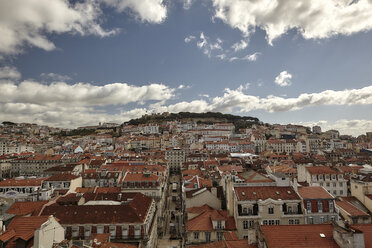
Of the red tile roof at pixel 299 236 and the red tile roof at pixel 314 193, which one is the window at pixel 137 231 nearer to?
the red tile roof at pixel 299 236

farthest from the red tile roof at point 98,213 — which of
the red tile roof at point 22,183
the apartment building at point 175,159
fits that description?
the apartment building at point 175,159

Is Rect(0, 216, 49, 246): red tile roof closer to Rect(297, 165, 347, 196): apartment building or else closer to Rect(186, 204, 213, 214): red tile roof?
Rect(186, 204, 213, 214): red tile roof

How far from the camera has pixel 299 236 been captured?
664 inches

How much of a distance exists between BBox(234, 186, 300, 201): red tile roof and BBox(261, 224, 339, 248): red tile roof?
9.05 m

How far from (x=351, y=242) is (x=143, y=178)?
117 feet

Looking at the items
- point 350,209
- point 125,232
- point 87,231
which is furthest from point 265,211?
point 87,231

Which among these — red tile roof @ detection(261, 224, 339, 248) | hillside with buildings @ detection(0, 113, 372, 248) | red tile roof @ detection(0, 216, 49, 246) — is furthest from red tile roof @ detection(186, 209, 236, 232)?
red tile roof @ detection(0, 216, 49, 246)

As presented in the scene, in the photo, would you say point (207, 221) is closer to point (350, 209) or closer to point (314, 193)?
point (314, 193)

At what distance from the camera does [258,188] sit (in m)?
28.4

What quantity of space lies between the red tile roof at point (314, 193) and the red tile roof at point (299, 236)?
32.4 ft

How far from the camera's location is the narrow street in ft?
112

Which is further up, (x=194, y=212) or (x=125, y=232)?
(x=194, y=212)

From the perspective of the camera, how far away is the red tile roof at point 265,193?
26844 mm

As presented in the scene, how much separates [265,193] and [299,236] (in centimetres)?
1092
